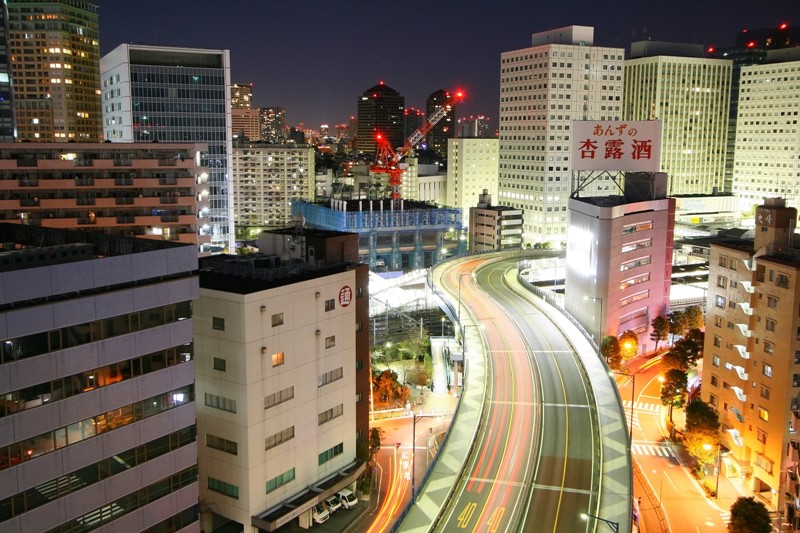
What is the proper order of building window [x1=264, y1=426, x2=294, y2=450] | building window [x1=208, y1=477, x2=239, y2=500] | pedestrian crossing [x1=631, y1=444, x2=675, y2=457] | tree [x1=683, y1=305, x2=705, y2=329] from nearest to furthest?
1. building window [x1=208, y1=477, x2=239, y2=500]
2. building window [x1=264, y1=426, x2=294, y2=450]
3. pedestrian crossing [x1=631, y1=444, x2=675, y2=457]
4. tree [x1=683, y1=305, x2=705, y2=329]

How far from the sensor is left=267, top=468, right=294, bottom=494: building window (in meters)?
35.6

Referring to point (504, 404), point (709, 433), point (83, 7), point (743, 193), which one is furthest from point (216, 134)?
point (743, 193)

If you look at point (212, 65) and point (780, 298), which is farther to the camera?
point (212, 65)

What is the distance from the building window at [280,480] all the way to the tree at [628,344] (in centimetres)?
3879

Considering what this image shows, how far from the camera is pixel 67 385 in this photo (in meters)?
25.3

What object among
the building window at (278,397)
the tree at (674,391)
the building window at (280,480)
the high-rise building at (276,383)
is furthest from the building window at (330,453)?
the tree at (674,391)

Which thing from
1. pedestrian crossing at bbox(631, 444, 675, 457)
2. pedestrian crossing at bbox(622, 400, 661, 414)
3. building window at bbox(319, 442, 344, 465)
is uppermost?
building window at bbox(319, 442, 344, 465)

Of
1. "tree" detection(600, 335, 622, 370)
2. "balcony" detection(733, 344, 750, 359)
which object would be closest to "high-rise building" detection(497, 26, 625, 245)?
"tree" detection(600, 335, 622, 370)

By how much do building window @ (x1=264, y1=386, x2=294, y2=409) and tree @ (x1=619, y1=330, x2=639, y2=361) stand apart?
39.0m

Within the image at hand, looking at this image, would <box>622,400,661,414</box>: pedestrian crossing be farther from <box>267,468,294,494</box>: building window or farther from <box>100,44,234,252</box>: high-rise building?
<box>100,44,234,252</box>: high-rise building

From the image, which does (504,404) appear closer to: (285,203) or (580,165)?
(580,165)

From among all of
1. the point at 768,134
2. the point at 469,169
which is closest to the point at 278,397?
the point at 469,169

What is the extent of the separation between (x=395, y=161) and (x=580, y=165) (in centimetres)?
7678

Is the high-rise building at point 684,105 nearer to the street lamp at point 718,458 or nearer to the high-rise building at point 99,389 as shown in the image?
the street lamp at point 718,458
